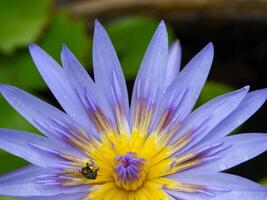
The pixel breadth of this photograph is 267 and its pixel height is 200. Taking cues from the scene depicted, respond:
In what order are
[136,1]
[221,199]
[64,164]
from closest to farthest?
[221,199] → [64,164] → [136,1]

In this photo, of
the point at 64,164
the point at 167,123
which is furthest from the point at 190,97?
the point at 64,164

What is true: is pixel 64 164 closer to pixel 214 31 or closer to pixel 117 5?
pixel 117 5

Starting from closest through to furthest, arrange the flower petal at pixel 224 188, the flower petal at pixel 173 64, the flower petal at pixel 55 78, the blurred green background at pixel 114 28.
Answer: the flower petal at pixel 224 188 → the flower petal at pixel 55 78 → the flower petal at pixel 173 64 → the blurred green background at pixel 114 28

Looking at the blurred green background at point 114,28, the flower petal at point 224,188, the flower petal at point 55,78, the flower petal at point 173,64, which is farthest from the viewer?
the blurred green background at point 114,28

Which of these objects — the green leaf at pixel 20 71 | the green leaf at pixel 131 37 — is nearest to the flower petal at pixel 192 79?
the green leaf at pixel 131 37

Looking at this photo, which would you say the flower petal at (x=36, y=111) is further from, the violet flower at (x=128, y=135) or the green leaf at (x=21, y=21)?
the green leaf at (x=21, y=21)

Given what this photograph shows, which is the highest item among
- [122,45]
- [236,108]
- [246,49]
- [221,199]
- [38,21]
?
[38,21]
